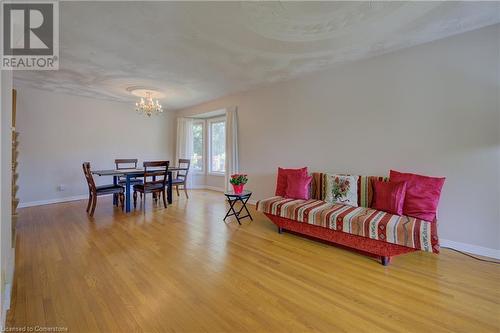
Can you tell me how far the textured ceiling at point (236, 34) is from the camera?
217 centimetres

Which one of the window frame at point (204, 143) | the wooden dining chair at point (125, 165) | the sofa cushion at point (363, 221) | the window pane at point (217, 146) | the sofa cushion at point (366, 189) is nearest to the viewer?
the sofa cushion at point (363, 221)

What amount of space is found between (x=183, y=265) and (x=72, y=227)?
2.22 meters

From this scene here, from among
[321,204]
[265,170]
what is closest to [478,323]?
[321,204]

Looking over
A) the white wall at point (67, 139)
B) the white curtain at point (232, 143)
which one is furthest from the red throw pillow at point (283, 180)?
the white wall at point (67, 139)

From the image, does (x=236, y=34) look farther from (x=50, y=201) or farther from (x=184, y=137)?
(x=50, y=201)

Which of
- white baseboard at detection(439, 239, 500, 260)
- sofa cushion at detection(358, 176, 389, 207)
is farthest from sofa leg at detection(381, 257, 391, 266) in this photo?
white baseboard at detection(439, 239, 500, 260)

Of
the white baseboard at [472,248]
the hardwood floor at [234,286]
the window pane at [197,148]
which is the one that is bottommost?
the hardwood floor at [234,286]

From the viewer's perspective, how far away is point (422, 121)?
284cm

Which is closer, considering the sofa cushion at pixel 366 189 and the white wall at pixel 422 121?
the white wall at pixel 422 121

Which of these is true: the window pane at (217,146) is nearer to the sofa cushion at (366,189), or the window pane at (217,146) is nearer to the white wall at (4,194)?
the sofa cushion at (366,189)

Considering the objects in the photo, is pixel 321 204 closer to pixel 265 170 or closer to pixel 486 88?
pixel 265 170

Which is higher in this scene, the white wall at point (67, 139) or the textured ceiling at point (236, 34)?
the textured ceiling at point (236, 34)

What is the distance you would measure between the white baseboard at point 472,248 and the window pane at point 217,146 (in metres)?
5.04

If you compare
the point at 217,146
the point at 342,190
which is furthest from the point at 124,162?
the point at 342,190
